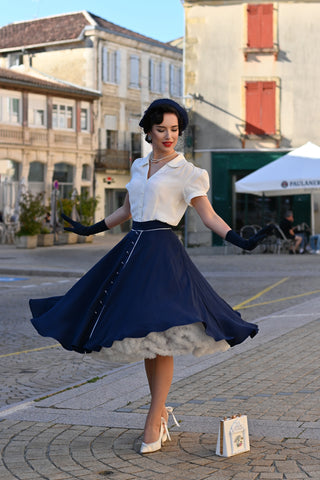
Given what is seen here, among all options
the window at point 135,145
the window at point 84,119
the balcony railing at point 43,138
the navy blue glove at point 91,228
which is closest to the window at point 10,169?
the balcony railing at point 43,138

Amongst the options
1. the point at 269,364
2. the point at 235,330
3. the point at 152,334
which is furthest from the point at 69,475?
the point at 269,364

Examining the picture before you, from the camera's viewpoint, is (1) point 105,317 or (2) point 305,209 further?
(2) point 305,209

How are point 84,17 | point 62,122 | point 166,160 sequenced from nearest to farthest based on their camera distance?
point 166,160 < point 62,122 < point 84,17

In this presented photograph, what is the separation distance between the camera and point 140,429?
484 centimetres

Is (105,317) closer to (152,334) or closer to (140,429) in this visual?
(152,334)

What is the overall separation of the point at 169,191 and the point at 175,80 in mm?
51193

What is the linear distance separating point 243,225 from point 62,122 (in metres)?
18.8

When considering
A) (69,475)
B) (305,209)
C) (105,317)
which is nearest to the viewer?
(69,475)

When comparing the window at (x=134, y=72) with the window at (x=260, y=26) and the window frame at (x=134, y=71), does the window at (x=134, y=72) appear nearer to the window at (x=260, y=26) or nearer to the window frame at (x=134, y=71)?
the window frame at (x=134, y=71)

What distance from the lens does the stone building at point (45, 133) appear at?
140 feet

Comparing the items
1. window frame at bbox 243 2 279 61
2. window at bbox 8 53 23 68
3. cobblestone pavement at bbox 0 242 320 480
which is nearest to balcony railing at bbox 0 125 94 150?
window at bbox 8 53 23 68

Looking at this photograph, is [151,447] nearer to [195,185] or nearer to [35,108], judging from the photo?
[195,185]

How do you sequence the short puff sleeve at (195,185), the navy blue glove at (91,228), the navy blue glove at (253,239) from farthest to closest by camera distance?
the navy blue glove at (91,228) < the short puff sleeve at (195,185) < the navy blue glove at (253,239)

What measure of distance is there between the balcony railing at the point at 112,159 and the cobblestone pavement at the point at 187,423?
39972 mm
